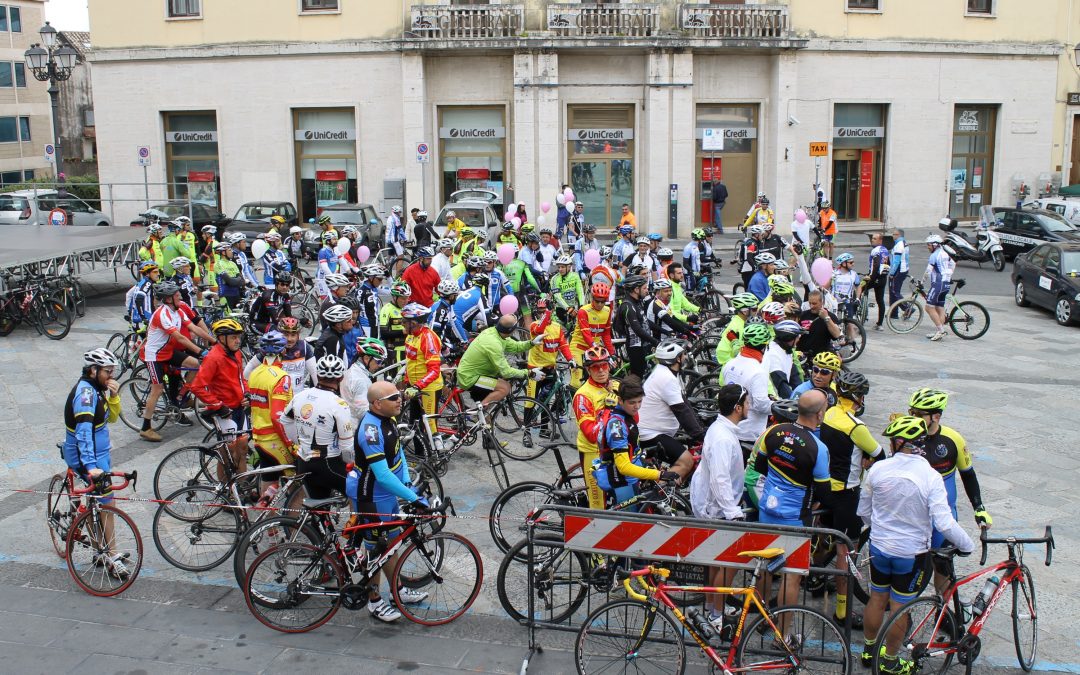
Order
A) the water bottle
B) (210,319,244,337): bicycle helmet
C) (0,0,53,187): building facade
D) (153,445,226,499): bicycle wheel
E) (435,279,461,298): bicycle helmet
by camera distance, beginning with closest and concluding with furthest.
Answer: the water bottle, (153,445,226,499): bicycle wheel, (210,319,244,337): bicycle helmet, (435,279,461,298): bicycle helmet, (0,0,53,187): building facade

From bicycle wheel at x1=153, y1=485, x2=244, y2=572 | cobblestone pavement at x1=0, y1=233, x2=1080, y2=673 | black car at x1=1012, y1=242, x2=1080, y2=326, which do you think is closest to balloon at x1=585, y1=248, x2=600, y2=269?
cobblestone pavement at x1=0, y1=233, x2=1080, y2=673

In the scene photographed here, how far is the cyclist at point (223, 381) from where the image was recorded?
30.9 ft

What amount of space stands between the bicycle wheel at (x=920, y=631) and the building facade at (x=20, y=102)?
58181 mm

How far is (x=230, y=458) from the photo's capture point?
29.7 ft

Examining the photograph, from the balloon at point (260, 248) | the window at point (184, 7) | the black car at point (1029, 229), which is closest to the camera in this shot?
the balloon at point (260, 248)

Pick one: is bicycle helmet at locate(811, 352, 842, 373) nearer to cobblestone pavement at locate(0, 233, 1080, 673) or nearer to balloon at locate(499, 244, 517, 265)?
cobblestone pavement at locate(0, 233, 1080, 673)

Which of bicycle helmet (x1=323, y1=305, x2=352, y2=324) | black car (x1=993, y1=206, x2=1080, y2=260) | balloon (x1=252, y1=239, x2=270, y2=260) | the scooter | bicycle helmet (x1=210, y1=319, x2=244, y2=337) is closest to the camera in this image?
bicycle helmet (x1=210, y1=319, x2=244, y2=337)

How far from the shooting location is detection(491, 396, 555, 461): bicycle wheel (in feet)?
35.7

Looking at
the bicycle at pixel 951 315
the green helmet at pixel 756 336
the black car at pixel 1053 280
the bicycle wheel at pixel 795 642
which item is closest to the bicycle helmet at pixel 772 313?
the green helmet at pixel 756 336

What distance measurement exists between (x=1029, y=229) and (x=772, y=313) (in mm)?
18769

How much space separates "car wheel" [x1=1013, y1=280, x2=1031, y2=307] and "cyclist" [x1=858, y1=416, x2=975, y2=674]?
51.8ft

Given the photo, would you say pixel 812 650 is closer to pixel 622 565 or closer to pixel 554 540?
pixel 622 565

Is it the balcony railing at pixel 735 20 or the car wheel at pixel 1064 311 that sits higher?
the balcony railing at pixel 735 20

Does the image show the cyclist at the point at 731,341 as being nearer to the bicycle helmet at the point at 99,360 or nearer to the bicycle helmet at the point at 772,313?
the bicycle helmet at the point at 772,313
